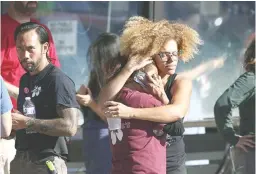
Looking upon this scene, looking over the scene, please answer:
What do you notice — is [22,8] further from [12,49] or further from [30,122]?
[30,122]

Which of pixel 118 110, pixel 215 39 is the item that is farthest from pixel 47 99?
pixel 215 39

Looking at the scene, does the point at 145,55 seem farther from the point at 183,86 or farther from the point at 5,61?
the point at 5,61

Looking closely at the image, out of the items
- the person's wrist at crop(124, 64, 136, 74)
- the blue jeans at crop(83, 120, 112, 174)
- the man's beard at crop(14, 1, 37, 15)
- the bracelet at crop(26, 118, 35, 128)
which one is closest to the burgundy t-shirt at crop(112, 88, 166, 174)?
the person's wrist at crop(124, 64, 136, 74)

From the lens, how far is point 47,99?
4.16m

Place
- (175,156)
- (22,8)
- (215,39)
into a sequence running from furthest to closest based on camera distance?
(215,39), (22,8), (175,156)

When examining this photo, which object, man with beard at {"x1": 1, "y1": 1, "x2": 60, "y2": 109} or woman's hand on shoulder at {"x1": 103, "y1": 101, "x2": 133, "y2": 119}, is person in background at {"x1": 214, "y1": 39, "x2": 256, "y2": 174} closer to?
man with beard at {"x1": 1, "y1": 1, "x2": 60, "y2": 109}

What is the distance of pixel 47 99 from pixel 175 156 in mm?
798

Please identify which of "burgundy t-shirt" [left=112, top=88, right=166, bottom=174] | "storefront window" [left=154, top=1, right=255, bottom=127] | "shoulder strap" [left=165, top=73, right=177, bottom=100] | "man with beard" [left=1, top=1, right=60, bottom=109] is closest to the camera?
"burgundy t-shirt" [left=112, top=88, right=166, bottom=174]

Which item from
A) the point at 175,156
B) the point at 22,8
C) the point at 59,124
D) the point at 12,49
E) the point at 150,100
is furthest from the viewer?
the point at 22,8

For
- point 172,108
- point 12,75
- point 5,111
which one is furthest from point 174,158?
point 12,75

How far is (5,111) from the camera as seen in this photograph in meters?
3.97

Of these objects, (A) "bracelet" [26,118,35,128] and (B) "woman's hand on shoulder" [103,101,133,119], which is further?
(A) "bracelet" [26,118,35,128]

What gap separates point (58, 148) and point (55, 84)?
15.4 inches

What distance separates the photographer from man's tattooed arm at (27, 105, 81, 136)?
4113 millimetres
